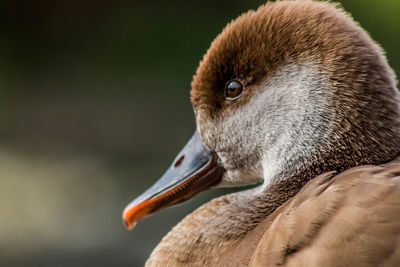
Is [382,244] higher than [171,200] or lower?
lower

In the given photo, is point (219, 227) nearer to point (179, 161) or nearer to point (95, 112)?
point (179, 161)

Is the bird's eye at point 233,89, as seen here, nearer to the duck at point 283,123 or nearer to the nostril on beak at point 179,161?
the duck at point 283,123

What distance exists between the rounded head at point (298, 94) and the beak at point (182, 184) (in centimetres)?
6

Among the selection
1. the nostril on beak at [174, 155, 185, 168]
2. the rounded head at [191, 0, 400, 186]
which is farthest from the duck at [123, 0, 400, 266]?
the nostril on beak at [174, 155, 185, 168]

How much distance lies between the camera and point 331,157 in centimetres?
116

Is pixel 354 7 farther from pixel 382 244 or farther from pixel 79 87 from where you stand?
pixel 382 244

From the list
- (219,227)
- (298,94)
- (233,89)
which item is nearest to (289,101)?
(298,94)

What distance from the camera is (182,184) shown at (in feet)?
4.59

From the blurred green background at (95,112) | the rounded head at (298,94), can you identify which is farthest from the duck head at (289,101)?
the blurred green background at (95,112)

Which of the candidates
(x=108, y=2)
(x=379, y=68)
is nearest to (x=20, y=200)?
(x=108, y=2)

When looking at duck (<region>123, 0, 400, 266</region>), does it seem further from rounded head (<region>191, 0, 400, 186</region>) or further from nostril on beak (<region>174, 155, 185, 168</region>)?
nostril on beak (<region>174, 155, 185, 168</region>)

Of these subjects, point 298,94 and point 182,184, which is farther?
point 182,184

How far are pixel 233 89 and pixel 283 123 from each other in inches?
6.0

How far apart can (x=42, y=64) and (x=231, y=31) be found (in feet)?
11.1
